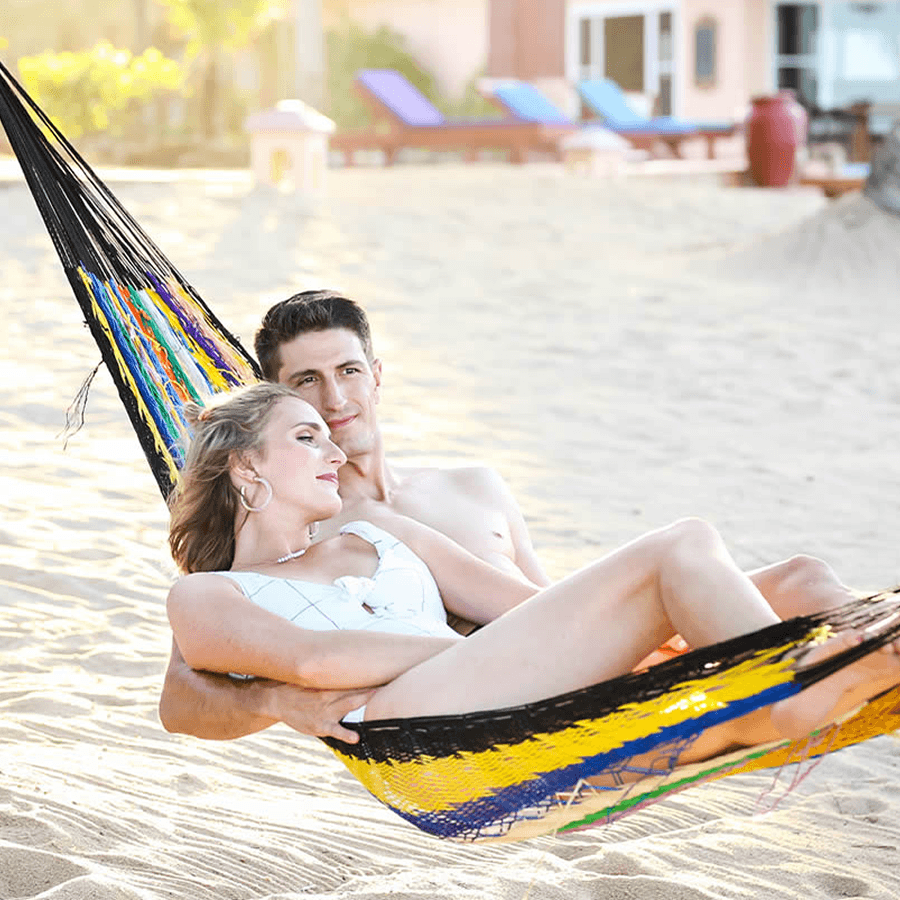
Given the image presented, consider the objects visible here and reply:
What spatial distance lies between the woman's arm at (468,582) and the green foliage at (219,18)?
1104cm

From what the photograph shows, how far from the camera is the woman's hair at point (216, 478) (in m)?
1.84

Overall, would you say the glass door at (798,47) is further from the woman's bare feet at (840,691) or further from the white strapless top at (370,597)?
the woman's bare feet at (840,691)

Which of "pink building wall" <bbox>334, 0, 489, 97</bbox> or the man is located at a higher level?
"pink building wall" <bbox>334, 0, 489, 97</bbox>

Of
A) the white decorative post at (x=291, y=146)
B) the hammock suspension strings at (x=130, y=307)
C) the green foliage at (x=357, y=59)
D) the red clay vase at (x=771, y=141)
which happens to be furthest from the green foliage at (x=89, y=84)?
the hammock suspension strings at (x=130, y=307)

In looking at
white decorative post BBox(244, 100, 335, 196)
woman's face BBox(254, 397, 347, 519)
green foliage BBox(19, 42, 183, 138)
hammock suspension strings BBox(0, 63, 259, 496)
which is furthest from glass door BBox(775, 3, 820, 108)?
woman's face BBox(254, 397, 347, 519)

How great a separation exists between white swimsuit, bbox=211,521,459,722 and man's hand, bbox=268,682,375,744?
0.05 ft

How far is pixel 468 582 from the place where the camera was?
6.40ft

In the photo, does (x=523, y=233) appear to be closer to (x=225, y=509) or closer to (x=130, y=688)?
(x=130, y=688)

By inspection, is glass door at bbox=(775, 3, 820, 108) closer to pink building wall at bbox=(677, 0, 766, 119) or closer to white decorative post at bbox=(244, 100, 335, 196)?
pink building wall at bbox=(677, 0, 766, 119)

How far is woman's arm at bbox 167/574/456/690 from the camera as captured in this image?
164cm

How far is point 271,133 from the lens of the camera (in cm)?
862

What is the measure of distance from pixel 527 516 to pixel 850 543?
33.8 inches

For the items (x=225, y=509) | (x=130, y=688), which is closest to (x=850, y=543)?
(x=130, y=688)

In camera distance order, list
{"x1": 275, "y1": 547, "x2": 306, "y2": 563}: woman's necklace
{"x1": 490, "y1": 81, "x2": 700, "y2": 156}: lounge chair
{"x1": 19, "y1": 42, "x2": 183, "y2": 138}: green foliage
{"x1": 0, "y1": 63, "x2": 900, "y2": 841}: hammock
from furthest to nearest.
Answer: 1. {"x1": 490, "y1": 81, "x2": 700, "y2": 156}: lounge chair
2. {"x1": 19, "y1": 42, "x2": 183, "y2": 138}: green foliage
3. {"x1": 275, "y1": 547, "x2": 306, "y2": 563}: woman's necklace
4. {"x1": 0, "y1": 63, "x2": 900, "y2": 841}: hammock
